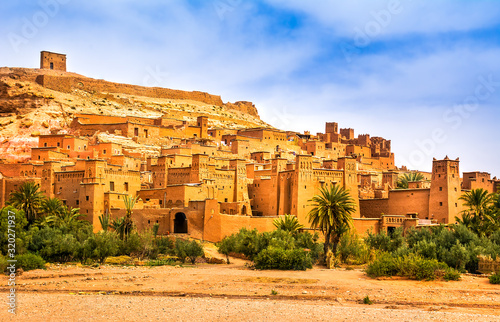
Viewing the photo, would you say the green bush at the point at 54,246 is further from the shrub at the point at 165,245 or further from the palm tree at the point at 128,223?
the shrub at the point at 165,245

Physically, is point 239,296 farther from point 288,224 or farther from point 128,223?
point 128,223

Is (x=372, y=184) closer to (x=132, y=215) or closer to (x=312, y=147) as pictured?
(x=312, y=147)

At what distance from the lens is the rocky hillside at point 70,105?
62344mm

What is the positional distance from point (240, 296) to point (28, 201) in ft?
75.5

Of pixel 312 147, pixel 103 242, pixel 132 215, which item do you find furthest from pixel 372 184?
pixel 103 242

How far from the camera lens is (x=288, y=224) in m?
41.5

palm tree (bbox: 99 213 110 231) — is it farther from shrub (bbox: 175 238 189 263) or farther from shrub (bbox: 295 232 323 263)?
shrub (bbox: 295 232 323 263)

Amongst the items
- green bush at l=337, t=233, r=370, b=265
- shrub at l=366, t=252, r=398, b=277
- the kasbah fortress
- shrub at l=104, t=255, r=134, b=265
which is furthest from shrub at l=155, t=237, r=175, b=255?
shrub at l=366, t=252, r=398, b=277

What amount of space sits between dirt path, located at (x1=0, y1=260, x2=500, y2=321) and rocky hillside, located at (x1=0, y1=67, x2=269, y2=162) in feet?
92.9

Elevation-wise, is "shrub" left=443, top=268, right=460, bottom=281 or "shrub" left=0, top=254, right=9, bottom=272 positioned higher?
"shrub" left=443, top=268, right=460, bottom=281

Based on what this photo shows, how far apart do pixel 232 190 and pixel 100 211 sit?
10305 millimetres

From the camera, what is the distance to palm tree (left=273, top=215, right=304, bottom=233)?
136 feet

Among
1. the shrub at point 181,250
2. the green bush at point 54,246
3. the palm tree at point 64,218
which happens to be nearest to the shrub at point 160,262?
the shrub at point 181,250

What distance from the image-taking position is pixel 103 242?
37375 mm
